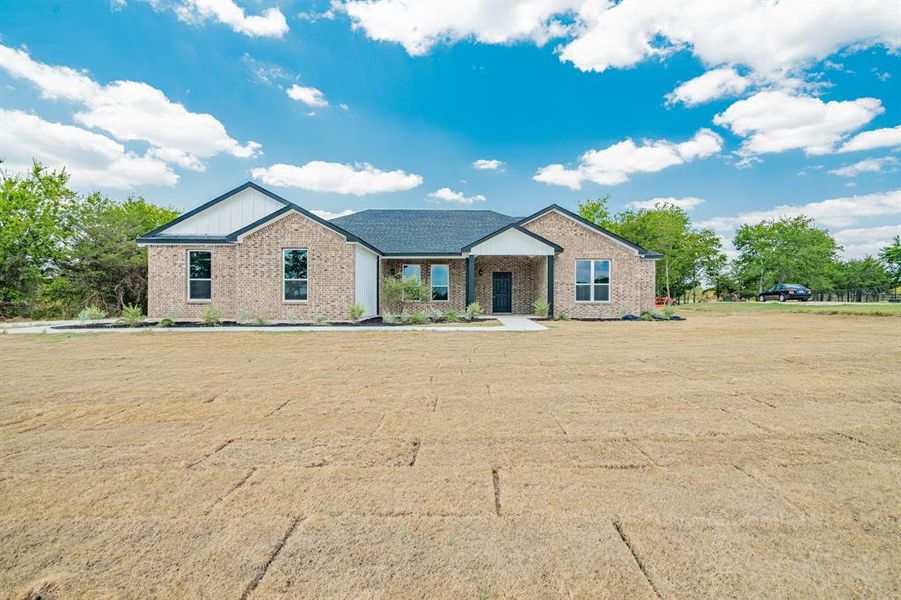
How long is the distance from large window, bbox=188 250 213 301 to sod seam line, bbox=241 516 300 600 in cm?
1681

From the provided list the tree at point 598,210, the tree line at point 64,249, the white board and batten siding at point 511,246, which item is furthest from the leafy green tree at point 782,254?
the white board and batten siding at point 511,246

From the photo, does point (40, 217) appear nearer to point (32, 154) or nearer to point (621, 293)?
point (32, 154)

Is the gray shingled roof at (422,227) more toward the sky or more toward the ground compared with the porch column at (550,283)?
more toward the sky

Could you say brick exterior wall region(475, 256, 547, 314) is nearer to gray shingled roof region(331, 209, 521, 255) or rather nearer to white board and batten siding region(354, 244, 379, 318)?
gray shingled roof region(331, 209, 521, 255)

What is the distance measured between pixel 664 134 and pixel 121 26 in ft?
89.7

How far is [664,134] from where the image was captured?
25328 millimetres

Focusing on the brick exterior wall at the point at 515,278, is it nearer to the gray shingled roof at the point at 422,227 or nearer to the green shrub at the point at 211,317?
the gray shingled roof at the point at 422,227

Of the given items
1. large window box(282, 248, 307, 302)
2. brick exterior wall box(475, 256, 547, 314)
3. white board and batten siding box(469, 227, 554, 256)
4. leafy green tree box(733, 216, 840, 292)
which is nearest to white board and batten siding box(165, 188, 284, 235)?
large window box(282, 248, 307, 302)

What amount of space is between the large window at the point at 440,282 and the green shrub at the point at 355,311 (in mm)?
4883

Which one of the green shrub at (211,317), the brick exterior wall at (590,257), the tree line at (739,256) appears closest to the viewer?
the green shrub at (211,317)

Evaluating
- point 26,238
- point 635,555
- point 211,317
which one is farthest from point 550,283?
point 26,238

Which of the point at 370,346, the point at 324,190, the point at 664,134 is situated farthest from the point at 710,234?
the point at 370,346

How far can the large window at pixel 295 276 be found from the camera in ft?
52.5

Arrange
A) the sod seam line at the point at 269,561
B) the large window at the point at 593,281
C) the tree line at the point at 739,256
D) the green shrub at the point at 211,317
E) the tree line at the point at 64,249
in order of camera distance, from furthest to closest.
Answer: the tree line at the point at 739,256, the tree line at the point at 64,249, the large window at the point at 593,281, the green shrub at the point at 211,317, the sod seam line at the point at 269,561
